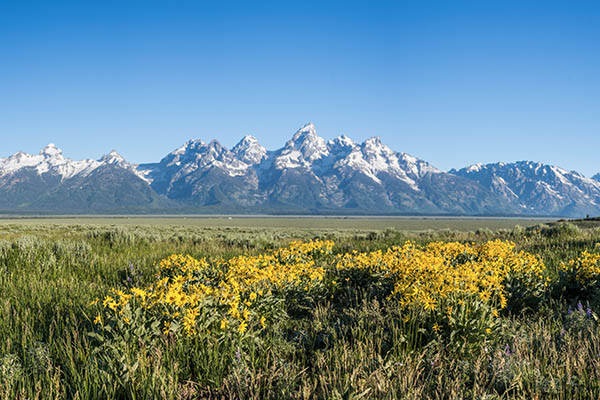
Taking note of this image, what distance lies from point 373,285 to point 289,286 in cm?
167

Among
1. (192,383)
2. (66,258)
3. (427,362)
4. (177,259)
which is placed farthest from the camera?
(66,258)

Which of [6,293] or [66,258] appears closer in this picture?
[6,293]

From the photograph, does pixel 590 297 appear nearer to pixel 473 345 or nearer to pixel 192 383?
pixel 473 345

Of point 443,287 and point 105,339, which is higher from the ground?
point 443,287

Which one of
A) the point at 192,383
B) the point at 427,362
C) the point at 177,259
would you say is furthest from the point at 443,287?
the point at 177,259

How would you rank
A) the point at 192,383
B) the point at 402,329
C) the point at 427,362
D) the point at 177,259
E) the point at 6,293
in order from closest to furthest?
the point at 192,383
the point at 427,362
the point at 402,329
the point at 6,293
the point at 177,259

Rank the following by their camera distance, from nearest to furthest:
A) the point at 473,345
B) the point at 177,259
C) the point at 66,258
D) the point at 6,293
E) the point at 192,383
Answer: the point at 192,383, the point at 473,345, the point at 6,293, the point at 177,259, the point at 66,258

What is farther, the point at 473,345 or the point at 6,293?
the point at 6,293

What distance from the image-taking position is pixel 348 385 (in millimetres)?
3447

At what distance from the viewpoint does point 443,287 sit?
5.13 meters

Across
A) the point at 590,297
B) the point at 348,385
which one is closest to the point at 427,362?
the point at 348,385

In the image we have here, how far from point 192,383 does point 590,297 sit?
6779 millimetres

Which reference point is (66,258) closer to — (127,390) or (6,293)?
(6,293)

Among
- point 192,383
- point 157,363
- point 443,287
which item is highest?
point 443,287
